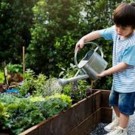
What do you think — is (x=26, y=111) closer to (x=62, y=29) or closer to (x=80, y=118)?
(x=80, y=118)

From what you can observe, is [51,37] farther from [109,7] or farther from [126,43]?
[126,43]

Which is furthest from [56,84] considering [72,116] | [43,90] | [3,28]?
[3,28]

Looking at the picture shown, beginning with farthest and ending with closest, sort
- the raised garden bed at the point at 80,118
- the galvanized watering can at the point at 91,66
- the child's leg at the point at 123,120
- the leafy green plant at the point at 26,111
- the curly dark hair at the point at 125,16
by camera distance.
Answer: the child's leg at the point at 123,120 < the galvanized watering can at the point at 91,66 < the curly dark hair at the point at 125,16 < the raised garden bed at the point at 80,118 < the leafy green plant at the point at 26,111

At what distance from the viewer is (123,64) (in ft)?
11.9

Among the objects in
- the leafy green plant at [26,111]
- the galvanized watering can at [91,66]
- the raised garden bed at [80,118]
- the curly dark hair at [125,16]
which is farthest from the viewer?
the galvanized watering can at [91,66]

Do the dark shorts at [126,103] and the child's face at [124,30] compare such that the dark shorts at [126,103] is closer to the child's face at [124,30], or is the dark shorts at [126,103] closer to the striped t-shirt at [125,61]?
the striped t-shirt at [125,61]

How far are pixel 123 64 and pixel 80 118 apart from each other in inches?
31.8

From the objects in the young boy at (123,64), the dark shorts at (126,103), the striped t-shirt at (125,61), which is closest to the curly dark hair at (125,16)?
the young boy at (123,64)

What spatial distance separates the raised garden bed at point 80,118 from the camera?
3230mm

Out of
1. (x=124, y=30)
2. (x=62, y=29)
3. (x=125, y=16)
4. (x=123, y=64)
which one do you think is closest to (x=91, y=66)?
(x=123, y=64)

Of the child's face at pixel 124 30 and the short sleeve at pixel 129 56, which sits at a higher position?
the child's face at pixel 124 30

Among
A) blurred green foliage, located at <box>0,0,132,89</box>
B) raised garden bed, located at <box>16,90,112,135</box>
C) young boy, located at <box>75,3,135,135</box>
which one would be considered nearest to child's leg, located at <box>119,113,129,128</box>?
young boy, located at <box>75,3,135,135</box>

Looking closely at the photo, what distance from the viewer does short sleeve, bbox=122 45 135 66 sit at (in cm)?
360

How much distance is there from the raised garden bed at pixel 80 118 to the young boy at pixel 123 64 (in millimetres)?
351
